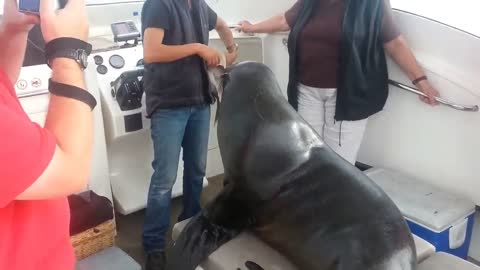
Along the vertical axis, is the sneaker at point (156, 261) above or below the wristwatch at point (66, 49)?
below

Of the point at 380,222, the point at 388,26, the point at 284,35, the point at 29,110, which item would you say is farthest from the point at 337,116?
the point at 29,110

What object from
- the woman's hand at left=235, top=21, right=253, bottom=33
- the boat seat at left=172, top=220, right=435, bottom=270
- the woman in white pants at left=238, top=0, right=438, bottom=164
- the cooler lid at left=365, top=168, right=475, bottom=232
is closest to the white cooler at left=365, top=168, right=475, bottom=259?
the cooler lid at left=365, top=168, right=475, bottom=232

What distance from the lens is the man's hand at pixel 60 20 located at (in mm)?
756

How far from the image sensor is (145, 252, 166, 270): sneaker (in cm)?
198

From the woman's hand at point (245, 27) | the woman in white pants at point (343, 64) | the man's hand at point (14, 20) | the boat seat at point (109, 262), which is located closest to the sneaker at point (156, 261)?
the boat seat at point (109, 262)

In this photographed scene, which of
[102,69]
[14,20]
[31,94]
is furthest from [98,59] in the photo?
[14,20]

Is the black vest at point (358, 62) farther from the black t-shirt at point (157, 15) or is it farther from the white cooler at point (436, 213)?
the black t-shirt at point (157, 15)

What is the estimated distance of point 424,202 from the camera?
194 cm

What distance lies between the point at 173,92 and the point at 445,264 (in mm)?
1120

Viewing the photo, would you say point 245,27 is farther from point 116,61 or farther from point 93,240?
point 93,240

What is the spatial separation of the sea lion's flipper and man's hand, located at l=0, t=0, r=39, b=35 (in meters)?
0.82

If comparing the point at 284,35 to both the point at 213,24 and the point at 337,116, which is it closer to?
the point at 213,24

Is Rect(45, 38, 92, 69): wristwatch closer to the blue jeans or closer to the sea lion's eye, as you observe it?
the sea lion's eye

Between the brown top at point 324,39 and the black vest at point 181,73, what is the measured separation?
42 centimetres
